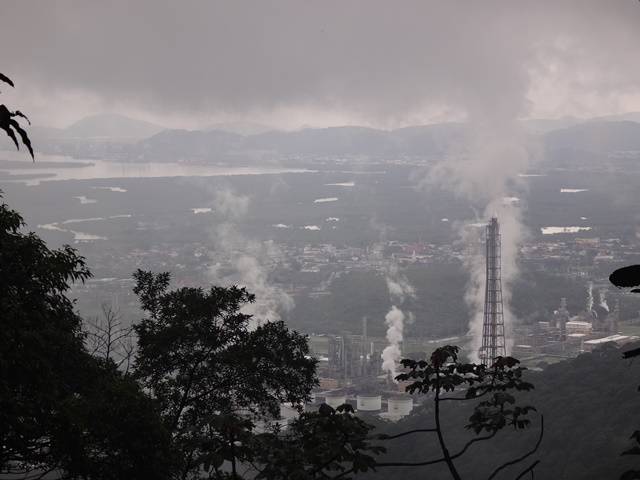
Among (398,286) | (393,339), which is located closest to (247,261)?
(398,286)

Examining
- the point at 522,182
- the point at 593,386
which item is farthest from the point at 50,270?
the point at 522,182

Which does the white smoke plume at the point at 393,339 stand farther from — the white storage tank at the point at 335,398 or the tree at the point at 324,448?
the tree at the point at 324,448

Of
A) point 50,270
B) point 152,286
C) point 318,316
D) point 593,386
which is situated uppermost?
point 50,270

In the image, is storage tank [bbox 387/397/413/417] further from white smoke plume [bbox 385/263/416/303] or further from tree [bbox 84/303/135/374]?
white smoke plume [bbox 385/263/416/303]

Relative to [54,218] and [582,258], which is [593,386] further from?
[54,218]

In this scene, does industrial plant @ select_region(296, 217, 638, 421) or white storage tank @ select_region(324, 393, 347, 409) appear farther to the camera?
industrial plant @ select_region(296, 217, 638, 421)

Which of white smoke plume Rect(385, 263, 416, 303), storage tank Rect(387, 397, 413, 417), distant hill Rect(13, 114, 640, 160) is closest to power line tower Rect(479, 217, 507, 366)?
storage tank Rect(387, 397, 413, 417)
